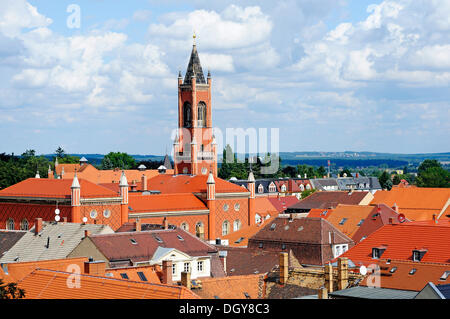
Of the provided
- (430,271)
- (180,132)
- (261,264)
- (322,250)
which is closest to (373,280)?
(430,271)

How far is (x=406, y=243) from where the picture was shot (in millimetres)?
63688

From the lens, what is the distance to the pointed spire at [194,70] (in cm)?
12600

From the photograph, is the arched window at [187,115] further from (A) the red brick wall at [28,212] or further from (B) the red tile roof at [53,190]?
(A) the red brick wall at [28,212]

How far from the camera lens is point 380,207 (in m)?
87.5

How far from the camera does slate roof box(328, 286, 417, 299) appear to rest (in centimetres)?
4750

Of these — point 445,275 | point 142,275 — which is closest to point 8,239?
point 142,275

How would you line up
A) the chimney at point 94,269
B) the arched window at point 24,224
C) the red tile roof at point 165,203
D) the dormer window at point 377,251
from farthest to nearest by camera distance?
1. the red tile roof at point 165,203
2. the arched window at point 24,224
3. the dormer window at point 377,251
4. the chimney at point 94,269

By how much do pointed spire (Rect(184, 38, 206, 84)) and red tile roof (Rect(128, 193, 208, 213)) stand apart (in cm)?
2427

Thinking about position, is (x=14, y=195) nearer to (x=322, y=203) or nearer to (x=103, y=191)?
(x=103, y=191)

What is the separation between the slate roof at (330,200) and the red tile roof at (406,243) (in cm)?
4948

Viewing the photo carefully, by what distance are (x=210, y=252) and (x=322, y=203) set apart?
58975 millimetres

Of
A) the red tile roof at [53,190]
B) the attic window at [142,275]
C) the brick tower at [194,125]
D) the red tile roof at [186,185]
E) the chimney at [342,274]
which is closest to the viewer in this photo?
the attic window at [142,275]

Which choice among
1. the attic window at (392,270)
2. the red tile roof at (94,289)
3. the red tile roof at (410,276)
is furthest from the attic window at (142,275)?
the attic window at (392,270)

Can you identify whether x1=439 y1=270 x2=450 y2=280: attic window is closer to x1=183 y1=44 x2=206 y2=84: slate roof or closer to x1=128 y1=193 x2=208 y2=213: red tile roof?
x1=128 y1=193 x2=208 y2=213: red tile roof
